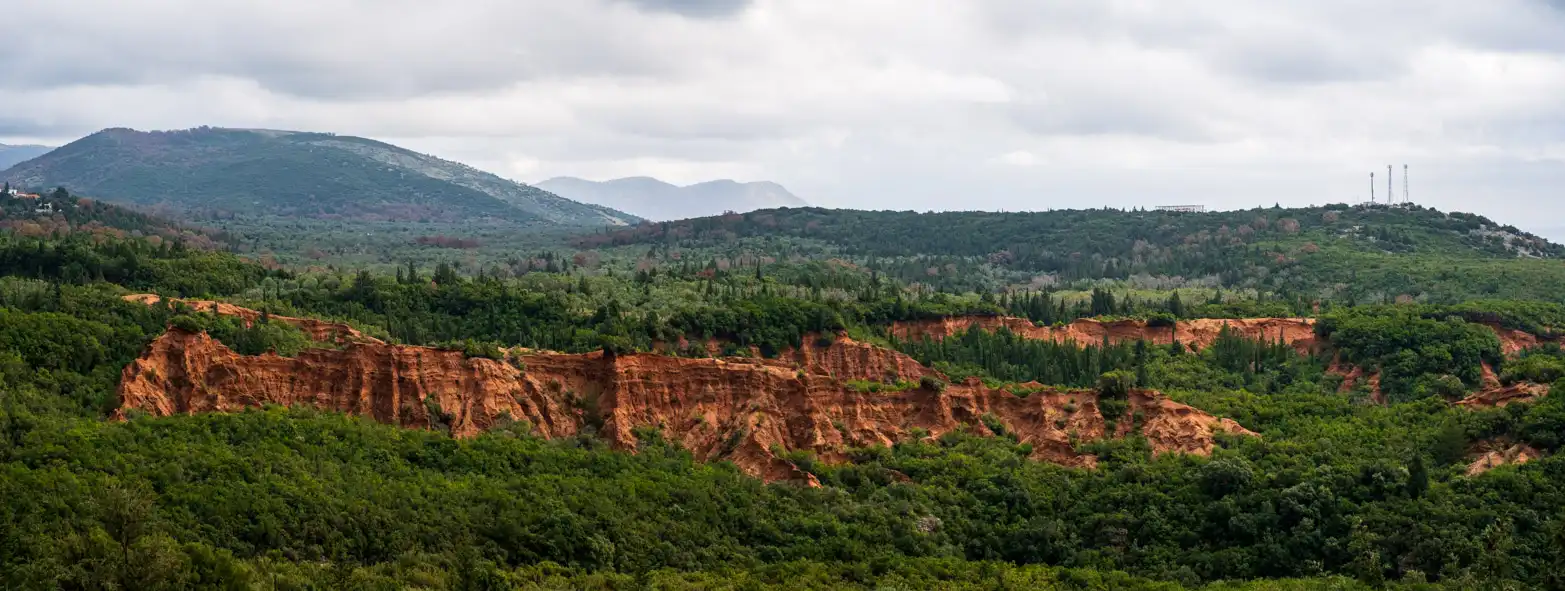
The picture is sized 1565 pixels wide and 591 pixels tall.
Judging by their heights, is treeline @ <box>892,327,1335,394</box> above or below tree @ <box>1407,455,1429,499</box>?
above

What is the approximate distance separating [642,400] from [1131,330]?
5766cm

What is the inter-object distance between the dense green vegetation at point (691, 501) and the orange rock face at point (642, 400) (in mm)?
1712


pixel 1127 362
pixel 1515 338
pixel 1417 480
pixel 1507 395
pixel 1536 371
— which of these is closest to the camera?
pixel 1417 480

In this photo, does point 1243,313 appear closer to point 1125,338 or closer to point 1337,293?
point 1125,338

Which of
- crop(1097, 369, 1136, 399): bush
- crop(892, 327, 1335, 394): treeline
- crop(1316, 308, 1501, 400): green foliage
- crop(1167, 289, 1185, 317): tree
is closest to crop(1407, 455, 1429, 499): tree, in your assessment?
crop(1097, 369, 1136, 399): bush

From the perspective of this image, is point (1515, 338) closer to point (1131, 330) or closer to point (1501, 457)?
point (1131, 330)

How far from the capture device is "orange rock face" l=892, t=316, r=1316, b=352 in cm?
13488

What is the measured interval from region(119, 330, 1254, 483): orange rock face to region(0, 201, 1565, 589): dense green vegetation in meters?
1.71

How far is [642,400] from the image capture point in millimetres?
94750

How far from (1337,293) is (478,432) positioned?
126989 millimetres

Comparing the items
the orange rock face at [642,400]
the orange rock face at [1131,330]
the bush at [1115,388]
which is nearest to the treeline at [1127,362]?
the orange rock face at [1131,330]

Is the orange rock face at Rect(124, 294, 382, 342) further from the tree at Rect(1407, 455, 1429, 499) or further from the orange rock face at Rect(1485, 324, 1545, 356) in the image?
the orange rock face at Rect(1485, 324, 1545, 356)

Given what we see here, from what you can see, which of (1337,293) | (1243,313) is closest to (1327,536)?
(1243,313)

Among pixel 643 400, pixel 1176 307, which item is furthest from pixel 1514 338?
pixel 643 400
